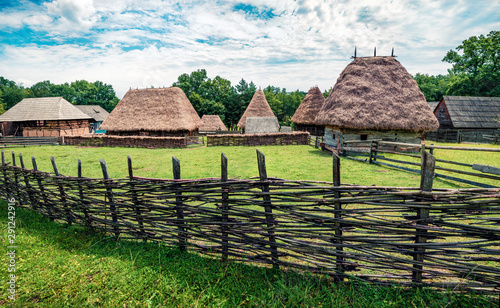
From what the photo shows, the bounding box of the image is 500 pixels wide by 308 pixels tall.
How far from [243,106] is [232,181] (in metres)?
45.8

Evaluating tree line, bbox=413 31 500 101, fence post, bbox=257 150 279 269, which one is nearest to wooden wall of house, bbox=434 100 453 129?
tree line, bbox=413 31 500 101

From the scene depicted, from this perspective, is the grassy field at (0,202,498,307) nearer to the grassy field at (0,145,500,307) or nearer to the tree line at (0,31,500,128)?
the grassy field at (0,145,500,307)

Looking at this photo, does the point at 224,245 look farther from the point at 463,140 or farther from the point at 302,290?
the point at 463,140

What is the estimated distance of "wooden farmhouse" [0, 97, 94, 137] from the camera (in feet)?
80.6

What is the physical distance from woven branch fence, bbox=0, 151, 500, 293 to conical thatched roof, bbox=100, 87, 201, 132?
19705 mm

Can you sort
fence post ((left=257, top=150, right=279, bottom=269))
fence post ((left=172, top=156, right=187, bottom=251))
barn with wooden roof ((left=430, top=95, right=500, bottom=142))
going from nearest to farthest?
fence post ((left=257, top=150, right=279, bottom=269)) < fence post ((left=172, top=156, right=187, bottom=251)) < barn with wooden roof ((left=430, top=95, right=500, bottom=142))

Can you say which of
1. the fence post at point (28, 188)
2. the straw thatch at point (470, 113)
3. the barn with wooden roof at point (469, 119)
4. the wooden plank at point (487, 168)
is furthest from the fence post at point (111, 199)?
the straw thatch at point (470, 113)

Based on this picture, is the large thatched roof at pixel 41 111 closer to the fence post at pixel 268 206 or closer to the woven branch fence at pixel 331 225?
the woven branch fence at pixel 331 225

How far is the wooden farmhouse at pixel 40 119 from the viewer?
24.6 m

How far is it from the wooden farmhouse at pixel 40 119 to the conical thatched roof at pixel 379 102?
94.7 feet

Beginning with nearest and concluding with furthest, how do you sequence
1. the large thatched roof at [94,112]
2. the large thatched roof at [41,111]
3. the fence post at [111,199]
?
the fence post at [111,199]
the large thatched roof at [41,111]
the large thatched roof at [94,112]

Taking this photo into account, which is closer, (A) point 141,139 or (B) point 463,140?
(A) point 141,139

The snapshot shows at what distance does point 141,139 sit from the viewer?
2011 centimetres

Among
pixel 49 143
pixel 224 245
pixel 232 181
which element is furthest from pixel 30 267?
pixel 49 143
